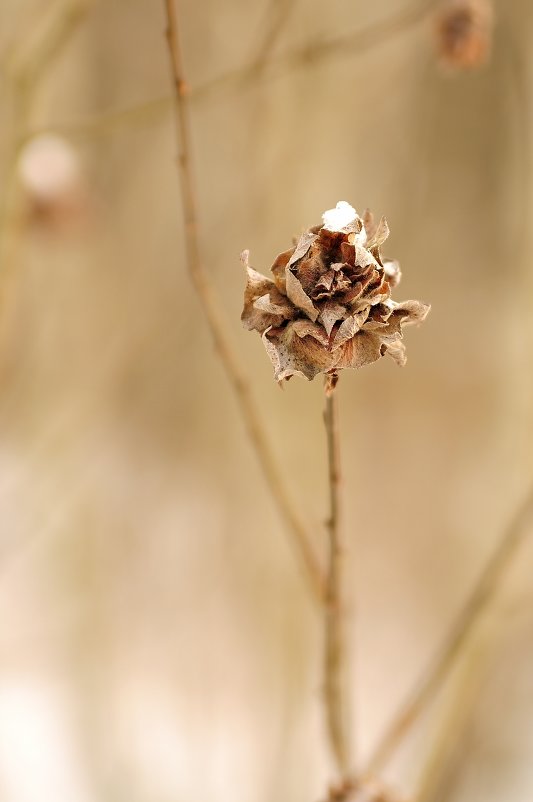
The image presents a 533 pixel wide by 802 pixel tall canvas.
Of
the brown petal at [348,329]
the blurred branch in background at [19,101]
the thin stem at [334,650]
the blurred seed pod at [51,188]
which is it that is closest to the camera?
the brown petal at [348,329]

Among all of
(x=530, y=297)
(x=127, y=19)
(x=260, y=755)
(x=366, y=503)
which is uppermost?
(x=127, y=19)


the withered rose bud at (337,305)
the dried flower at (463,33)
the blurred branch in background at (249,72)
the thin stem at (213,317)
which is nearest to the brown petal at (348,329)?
the withered rose bud at (337,305)

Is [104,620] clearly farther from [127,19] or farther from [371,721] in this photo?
[127,19]

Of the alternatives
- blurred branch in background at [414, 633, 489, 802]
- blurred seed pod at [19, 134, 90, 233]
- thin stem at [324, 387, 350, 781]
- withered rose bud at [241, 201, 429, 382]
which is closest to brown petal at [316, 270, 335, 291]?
withered rose bud at [241, 201, 429, 382]

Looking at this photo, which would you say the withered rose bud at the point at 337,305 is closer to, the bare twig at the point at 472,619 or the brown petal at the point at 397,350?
the brown petal at the point at 397,350

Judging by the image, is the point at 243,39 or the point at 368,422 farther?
the point at 368,422

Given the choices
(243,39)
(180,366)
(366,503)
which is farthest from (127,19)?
(366,503)

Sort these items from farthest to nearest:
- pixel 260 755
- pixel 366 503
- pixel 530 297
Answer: pixel 366 503 → pixel 260 755 → pixel 530 297

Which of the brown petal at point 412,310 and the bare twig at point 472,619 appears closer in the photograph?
the brown petal at point 412,310
